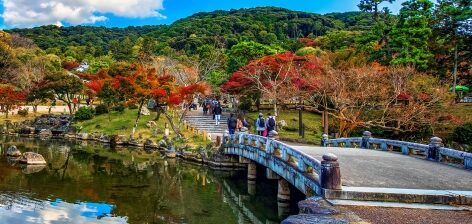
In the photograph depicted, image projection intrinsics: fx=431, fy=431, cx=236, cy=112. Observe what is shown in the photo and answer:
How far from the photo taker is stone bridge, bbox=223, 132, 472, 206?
364 inches

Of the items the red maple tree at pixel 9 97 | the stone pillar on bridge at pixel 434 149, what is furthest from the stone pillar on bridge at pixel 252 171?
the red maple tree at pixel 9 97

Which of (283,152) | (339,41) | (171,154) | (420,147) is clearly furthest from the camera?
(339,41)

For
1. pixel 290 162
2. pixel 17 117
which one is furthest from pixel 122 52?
pixel 290 162

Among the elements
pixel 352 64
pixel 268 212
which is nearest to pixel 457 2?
pixel 352 64

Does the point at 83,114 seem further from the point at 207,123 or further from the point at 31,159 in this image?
the point at 31,159

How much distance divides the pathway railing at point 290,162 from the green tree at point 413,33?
15.1 m

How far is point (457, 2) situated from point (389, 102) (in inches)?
444

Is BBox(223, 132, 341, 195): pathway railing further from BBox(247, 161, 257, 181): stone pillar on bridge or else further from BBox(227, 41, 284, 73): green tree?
BBox(227, 41, 284, 73): green tree

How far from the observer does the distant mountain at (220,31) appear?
9269 cm

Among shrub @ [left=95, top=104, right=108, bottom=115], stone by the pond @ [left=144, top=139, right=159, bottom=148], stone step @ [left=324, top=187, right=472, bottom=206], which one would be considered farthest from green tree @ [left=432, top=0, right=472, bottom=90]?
shrub @ [left=95, top=104, right=108, bottom=115]

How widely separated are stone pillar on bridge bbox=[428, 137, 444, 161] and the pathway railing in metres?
4.97

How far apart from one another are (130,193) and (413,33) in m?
23.4

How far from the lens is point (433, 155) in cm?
1535

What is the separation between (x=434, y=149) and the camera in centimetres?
1527
